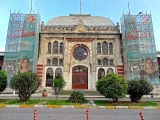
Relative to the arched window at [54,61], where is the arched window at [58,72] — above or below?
below

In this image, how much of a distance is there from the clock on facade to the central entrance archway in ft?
6.12

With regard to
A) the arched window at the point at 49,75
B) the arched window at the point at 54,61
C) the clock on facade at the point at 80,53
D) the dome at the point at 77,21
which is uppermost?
the dome at the point at 77,21

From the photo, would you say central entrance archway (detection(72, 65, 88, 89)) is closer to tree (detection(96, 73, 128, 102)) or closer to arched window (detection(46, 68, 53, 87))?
arched window (detection(46, 68, 53, 87))

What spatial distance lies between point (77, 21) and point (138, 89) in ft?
78.2

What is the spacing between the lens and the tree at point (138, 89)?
594 inches

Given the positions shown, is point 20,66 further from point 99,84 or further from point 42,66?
point 99,84

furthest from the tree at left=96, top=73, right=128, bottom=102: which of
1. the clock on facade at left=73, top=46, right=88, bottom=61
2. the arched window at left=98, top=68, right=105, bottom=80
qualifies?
the clock on facade at left=73, top=46, right=88, bottom=61

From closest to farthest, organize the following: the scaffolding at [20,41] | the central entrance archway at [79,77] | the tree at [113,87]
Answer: the tree at [113,87]
the scaffolding at [20,41]
the central entrance archway at [79,77]

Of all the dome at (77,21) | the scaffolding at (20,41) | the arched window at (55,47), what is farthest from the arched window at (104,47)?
the scaffolding at (20,41)

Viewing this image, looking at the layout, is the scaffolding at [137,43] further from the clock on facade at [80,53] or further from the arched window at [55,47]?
the arched window at [55,47]

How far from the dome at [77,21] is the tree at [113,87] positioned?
2134 cm

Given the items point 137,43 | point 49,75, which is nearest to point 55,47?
point 49,75

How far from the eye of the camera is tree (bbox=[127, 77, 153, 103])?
15.1 m

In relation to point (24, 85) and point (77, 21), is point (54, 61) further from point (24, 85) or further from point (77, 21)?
point (24, 85)
